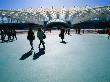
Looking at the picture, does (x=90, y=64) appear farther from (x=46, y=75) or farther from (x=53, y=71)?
(x=46, y=75)

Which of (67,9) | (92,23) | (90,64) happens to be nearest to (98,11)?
(67,9)

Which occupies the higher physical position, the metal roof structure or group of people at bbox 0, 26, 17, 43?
Answer: the metal roof structure

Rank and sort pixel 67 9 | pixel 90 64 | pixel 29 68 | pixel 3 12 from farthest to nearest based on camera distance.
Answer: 1. pixel 67 9
2. pixel 3 12
3. pixel 90 64
4. pixel 29 68

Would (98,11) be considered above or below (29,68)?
above

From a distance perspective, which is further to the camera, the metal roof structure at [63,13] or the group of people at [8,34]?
the metal roof structure at [63,13]

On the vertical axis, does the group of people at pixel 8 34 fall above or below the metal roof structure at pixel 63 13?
below

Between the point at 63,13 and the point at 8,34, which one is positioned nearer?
the point at 8,34

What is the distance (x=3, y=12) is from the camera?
8188 cm

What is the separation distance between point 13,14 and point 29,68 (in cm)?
7788

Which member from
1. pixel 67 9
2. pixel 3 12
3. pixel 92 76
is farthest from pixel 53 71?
pixel 67 9

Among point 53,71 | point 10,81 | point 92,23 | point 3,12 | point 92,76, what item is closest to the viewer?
point 10,81

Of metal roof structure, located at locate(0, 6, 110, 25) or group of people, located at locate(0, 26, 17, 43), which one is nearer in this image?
group of people, located at locate(0, 26, 17, 43)

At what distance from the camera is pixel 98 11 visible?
8244 centimetres

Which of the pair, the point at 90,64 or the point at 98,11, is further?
the point at 98,11
